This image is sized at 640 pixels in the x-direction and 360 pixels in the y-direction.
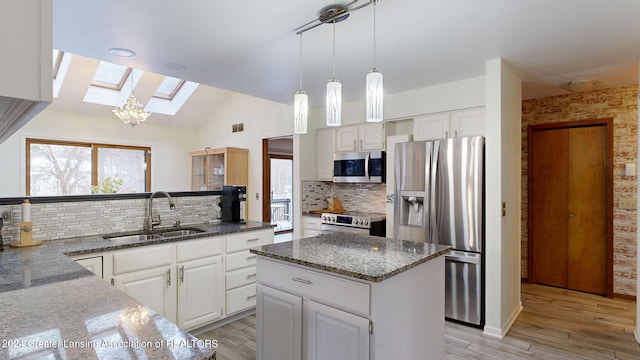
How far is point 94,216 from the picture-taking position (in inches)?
106

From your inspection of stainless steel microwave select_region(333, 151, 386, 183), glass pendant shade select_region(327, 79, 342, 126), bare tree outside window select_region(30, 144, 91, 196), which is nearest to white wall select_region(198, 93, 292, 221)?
stainless steel microwave select_region(333, 151, 386, 183)

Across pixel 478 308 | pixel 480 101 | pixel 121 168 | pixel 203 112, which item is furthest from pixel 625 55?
pixel 121 168

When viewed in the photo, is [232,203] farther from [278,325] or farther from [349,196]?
[349,196]

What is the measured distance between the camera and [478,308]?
3.06 m

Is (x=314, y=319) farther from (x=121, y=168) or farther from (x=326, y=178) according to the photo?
(x=121, y=168)

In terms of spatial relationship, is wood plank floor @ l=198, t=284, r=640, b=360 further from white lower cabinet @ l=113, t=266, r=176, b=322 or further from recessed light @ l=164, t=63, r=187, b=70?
recessed light @ l=164, t=63, r=187, b=70

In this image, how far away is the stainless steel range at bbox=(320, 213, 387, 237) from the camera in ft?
13.0

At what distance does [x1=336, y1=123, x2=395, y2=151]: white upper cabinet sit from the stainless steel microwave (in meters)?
0.10

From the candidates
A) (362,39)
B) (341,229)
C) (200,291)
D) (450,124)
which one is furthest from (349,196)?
(362,39)

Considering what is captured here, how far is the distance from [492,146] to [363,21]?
5.43 feet

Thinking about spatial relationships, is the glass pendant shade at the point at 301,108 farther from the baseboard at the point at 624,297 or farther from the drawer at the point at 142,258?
the baseboard at the point at 624,297

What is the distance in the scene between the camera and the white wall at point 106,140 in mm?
4852

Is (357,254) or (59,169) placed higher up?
(59,169)

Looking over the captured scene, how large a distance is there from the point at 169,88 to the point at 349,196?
160 inches
